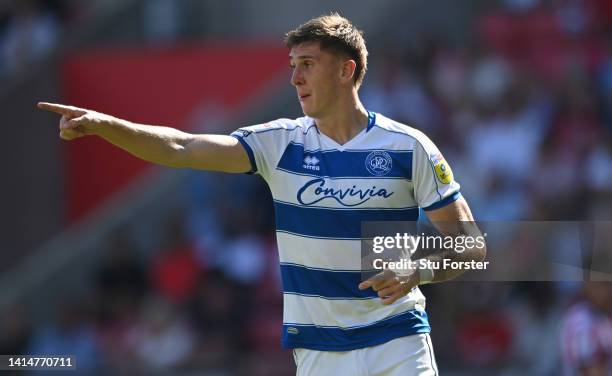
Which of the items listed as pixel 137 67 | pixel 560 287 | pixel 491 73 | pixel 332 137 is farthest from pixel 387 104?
pixel 332 137

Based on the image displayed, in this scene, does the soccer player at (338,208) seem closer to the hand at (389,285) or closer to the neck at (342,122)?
the neck at (342,122)

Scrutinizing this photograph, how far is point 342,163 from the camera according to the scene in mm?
6305

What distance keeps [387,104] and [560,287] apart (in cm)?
322

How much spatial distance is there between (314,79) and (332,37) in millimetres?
234

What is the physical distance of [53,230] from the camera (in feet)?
58.1

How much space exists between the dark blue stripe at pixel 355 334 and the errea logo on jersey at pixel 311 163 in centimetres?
76

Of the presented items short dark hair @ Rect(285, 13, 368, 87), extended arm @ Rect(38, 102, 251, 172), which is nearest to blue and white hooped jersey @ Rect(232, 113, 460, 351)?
extended arm @ Rect(38, 102, 251, 172)

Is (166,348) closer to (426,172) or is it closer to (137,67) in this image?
(137,67)

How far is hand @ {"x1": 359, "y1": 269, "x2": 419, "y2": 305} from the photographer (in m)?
5.80

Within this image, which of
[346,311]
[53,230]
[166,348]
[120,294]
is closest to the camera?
[346,311]

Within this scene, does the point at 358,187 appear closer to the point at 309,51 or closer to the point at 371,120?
the point at 371,120

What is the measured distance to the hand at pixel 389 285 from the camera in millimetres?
5797

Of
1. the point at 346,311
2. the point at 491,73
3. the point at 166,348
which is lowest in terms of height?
the point at 166,348

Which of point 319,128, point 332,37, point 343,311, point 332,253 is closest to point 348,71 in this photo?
point 332,37
